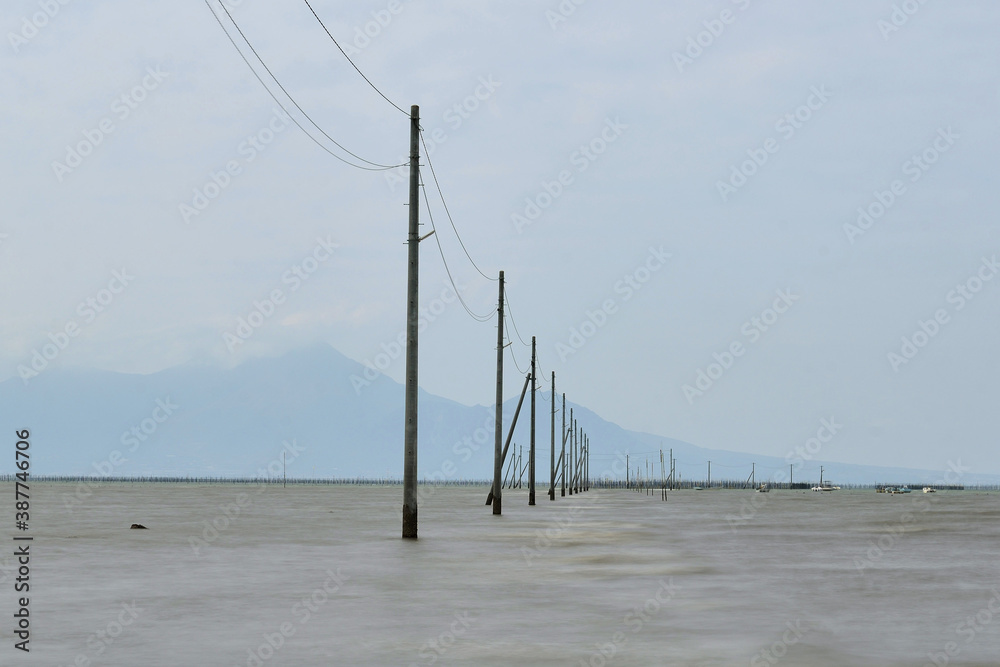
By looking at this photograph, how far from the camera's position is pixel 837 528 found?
1453 inches

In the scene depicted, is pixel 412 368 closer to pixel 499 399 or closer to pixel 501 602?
pixel 501 602

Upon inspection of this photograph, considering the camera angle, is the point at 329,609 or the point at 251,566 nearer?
the point at 329,609

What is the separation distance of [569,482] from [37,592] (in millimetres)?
Result: 102088

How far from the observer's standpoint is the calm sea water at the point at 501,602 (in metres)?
9.87

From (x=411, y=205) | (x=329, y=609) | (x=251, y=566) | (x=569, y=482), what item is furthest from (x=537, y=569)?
(x=569, y=482)

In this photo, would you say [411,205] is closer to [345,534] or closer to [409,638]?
[345,534]
